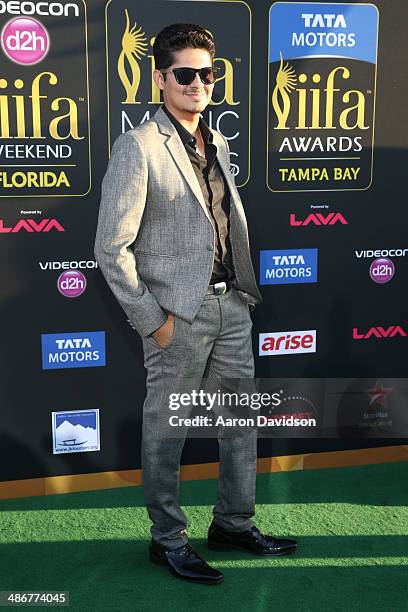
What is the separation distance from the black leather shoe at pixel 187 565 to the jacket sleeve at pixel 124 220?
87 cm

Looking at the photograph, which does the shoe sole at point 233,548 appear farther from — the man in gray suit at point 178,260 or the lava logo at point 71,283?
the lava logo at point 71,283

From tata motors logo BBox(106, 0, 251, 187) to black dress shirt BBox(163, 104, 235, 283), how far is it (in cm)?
63

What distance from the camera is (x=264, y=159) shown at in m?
3.39

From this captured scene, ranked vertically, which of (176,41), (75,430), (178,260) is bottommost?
(75,430)

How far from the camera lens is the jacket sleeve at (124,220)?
2.42 m

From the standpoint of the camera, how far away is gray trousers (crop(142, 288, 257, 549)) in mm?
2609

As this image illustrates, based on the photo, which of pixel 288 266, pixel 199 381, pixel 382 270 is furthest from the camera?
pixel 382 270

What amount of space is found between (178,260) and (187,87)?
56 cm

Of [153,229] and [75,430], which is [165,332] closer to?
[153,229]

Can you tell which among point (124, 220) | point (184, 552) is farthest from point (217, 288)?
point (184, 552)

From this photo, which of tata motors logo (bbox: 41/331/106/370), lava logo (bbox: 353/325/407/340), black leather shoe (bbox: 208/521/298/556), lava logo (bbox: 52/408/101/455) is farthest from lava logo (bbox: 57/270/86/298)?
lava logo (bbox: 353/325/407/340)

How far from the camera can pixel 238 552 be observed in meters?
2.88

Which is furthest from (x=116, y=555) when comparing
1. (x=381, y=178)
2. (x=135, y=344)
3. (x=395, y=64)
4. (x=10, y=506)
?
(x=395, y=64)

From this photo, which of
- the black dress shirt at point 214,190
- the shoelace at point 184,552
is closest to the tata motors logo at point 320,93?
the black dress shirt at point 214,190
